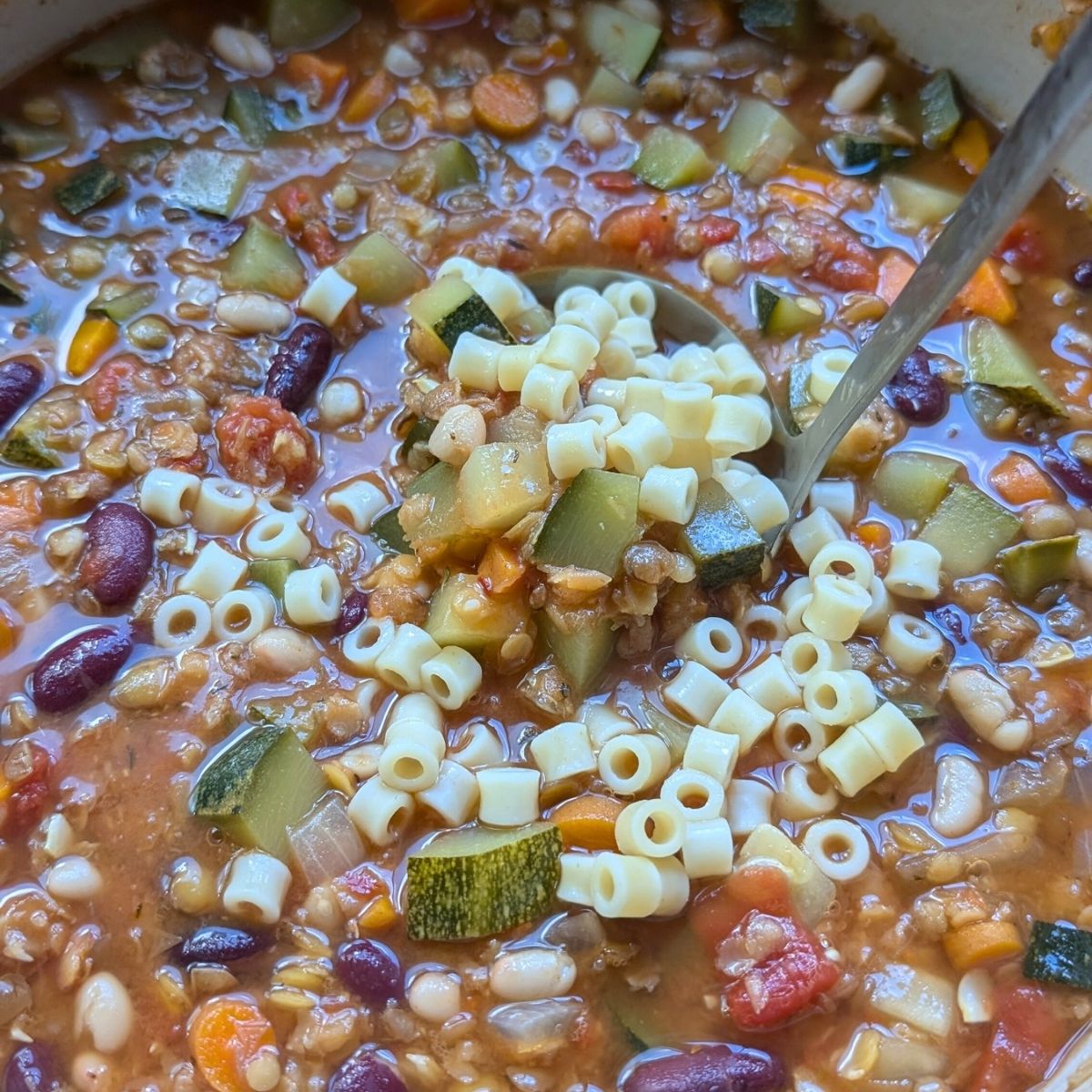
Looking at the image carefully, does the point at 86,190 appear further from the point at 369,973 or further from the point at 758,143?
the point at 369,973

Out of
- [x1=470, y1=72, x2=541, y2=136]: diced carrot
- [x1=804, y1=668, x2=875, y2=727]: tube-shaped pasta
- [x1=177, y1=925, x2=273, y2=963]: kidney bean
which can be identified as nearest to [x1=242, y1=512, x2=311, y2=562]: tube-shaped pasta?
[x1=177, y1=925, x2=273, y2=963]: kidney bean

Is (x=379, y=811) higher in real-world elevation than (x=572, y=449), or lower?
lower

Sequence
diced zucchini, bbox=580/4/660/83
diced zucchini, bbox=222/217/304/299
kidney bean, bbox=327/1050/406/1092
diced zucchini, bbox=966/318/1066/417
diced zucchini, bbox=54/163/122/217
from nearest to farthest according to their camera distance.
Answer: kidney bean, bbox=327/1050/406/1092, diced zucchini, bbox=966/318/1066/417, diced zucchini, bbox=222/217/304/299, diced zucchini, bbox=54/163/122/217, diced zucchini, bbox=580/4/660/83

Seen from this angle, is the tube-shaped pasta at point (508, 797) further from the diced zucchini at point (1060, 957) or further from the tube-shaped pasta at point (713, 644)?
the diced zucchini at point (1060, 957)

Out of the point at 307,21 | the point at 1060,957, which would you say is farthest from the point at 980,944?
the point at 307,21

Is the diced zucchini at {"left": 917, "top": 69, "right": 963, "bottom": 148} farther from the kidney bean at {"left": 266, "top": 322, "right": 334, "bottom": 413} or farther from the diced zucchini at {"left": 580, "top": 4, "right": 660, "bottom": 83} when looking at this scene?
the kidney bean at {"left": 266, "top": 322, "right": 334, "bottom": 413}

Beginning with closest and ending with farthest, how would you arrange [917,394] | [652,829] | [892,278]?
[652,829] → [917,394] → [892,278]
